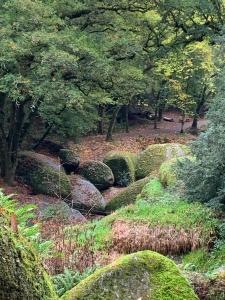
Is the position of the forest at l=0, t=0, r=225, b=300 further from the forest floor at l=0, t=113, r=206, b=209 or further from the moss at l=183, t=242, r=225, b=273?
the forest floor at l=0, t=113, r=206, b=209

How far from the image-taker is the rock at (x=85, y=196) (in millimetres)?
18652

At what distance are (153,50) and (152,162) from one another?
16.0 feet

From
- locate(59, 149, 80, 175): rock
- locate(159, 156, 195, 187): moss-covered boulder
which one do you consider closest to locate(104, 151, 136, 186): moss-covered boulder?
locate(59, 149, 80, 175): rock

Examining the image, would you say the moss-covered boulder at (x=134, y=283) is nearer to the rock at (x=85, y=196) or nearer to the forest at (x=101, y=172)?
the forest at (x=101, y=172)

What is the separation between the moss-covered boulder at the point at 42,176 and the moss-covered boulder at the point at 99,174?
6.47 feet

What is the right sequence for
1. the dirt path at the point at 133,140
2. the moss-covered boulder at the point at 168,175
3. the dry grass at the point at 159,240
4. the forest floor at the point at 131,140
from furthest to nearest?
the dirt path at the point at 133,140, the forest floor at the point at 131,140, the moss-covered boulder at the point at 168,175, the dry grass at the point at 159,240

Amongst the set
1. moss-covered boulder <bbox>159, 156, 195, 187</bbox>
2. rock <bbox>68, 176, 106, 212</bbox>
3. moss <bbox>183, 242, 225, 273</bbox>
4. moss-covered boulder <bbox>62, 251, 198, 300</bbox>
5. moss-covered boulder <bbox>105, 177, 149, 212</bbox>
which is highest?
moss-covered boulder <bbox>62, 251, 198, 300</bbox>

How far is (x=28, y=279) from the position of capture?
2746mm

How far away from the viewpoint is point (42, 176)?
19.8m

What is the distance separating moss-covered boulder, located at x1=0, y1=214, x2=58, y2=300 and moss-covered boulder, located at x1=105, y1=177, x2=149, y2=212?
47.7 feet

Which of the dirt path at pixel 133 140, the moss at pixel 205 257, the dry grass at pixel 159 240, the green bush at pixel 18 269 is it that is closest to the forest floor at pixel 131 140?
the dirt path at pixel 133 140

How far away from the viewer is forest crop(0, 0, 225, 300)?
401 cm

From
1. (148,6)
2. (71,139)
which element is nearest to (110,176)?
(71,139)

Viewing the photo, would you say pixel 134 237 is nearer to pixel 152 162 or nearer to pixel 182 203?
pixel 182 203
